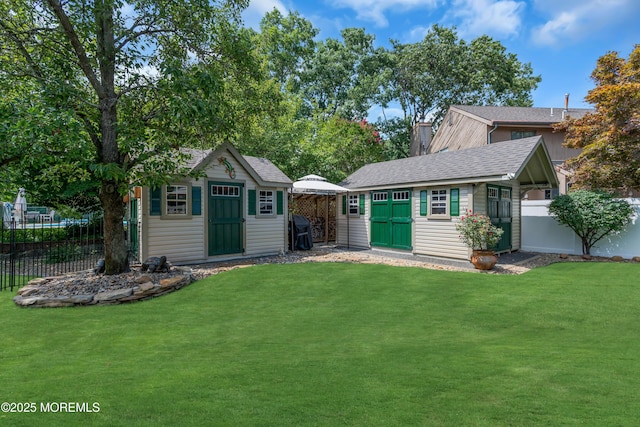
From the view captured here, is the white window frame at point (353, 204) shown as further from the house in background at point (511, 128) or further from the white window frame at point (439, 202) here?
the house in background at point (511, 128)

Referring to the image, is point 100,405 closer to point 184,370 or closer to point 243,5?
point 184,370

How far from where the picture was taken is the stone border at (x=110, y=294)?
5777mm

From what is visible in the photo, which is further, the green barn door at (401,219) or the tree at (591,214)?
the green barn door at (401,219)

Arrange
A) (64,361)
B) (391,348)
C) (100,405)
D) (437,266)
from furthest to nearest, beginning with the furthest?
(437,266)
(391,348)
(64,361)
(100,405)

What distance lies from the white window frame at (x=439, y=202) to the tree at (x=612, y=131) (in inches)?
239

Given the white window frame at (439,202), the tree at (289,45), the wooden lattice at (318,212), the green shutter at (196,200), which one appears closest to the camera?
the green shutter at (196,200)

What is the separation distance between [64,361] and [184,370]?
1431 millimetres

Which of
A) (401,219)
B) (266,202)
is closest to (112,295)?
(266,202)

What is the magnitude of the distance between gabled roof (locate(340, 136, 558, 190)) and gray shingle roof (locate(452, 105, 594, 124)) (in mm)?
9531

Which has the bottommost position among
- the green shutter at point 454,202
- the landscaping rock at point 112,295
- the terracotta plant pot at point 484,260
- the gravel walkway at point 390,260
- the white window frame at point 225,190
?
the gravel walkway at point 390,260

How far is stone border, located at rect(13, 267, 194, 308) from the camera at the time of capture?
5777 mm

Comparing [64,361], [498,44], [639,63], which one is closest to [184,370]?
[64,361]

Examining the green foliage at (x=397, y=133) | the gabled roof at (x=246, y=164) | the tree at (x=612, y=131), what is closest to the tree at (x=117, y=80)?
the gabled roof at (x=246, y=164)

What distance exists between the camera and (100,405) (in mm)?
2447
